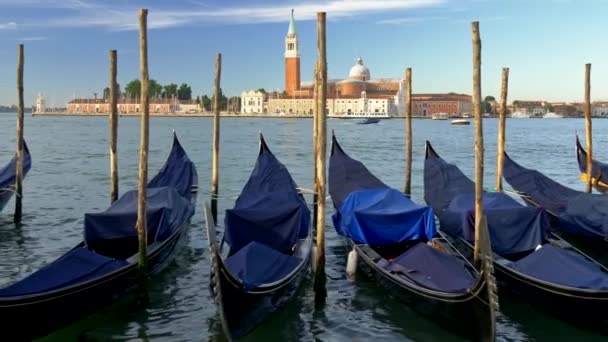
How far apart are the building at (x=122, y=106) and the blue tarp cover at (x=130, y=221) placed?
81.8m

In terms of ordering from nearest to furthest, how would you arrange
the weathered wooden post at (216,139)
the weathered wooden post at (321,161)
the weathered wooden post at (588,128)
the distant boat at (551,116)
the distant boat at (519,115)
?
the weathered wooden post at (321,161) < the weathered wooden post at (216,139) < the weathered wooden post at (588,128) < the distant boat at (551,116) < the distant boat at (519,115)

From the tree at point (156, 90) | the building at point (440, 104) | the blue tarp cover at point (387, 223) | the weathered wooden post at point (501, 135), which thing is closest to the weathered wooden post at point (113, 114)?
the blue tarp cover at point (387, 223)

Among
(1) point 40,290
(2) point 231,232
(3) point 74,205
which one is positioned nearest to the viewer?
(1) point 40,290

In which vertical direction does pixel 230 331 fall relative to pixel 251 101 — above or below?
below

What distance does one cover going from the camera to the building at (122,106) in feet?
292

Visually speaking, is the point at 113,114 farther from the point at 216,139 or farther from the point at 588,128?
the point at 588,128

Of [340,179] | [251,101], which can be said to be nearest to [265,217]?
[340,179]

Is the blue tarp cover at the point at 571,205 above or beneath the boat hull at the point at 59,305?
above

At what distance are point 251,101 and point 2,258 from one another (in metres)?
83.5

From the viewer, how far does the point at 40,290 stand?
4.10m

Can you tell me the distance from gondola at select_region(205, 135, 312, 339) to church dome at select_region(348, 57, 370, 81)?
81.8 m

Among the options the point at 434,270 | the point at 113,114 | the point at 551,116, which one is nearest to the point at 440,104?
the point at 551,116

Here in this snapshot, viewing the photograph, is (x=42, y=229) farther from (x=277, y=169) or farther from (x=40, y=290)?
(x=40, y=290)

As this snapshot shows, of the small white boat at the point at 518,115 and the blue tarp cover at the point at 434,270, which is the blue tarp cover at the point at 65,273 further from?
the small white boat at the point at 518,115
